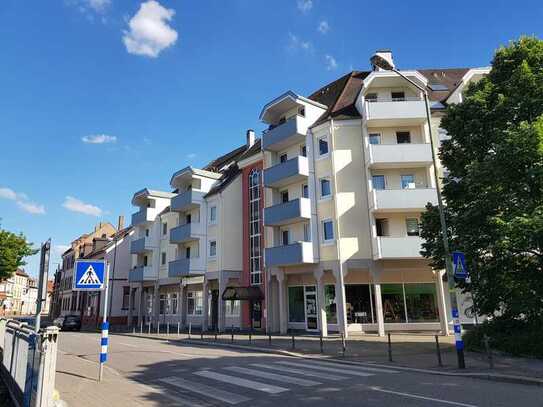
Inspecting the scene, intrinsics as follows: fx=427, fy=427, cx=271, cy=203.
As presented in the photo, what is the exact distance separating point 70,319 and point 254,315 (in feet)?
64.1

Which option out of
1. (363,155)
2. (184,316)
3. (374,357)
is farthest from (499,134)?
(184,316)

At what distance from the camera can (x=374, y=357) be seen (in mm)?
15453

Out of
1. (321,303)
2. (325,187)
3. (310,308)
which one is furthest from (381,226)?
(310,308)

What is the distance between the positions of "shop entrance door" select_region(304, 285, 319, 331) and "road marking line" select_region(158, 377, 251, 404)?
1722 centimetres

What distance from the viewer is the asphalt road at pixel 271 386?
27.1 ft

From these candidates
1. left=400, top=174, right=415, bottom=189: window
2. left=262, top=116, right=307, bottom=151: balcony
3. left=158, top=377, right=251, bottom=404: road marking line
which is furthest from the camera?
left=262, top=116, right=307, bottom=151: balcony

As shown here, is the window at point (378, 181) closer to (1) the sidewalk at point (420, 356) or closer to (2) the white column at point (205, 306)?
(1) the sidewalk at point (420, 356)

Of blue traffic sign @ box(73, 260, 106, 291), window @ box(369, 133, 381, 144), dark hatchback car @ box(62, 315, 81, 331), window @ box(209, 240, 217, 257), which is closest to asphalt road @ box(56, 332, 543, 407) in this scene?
blue traffic sign @ box(73, 260, 106, 291)

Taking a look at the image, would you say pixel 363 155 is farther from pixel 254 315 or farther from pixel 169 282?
pixel 169 282

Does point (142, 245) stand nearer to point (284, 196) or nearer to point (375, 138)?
point (284, 196)

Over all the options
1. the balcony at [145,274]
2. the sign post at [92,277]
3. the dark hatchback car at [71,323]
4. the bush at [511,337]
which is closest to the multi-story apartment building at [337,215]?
the bush at [511,337]

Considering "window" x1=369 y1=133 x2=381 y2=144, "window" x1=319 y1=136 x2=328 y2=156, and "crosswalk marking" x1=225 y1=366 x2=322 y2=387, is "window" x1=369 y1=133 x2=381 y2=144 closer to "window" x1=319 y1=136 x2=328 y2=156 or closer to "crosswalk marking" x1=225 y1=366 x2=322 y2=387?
"window" x1=319 y1=136 x2=328 y2=156

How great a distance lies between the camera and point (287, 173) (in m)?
28.3

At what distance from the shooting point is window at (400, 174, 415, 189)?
26.6 m
